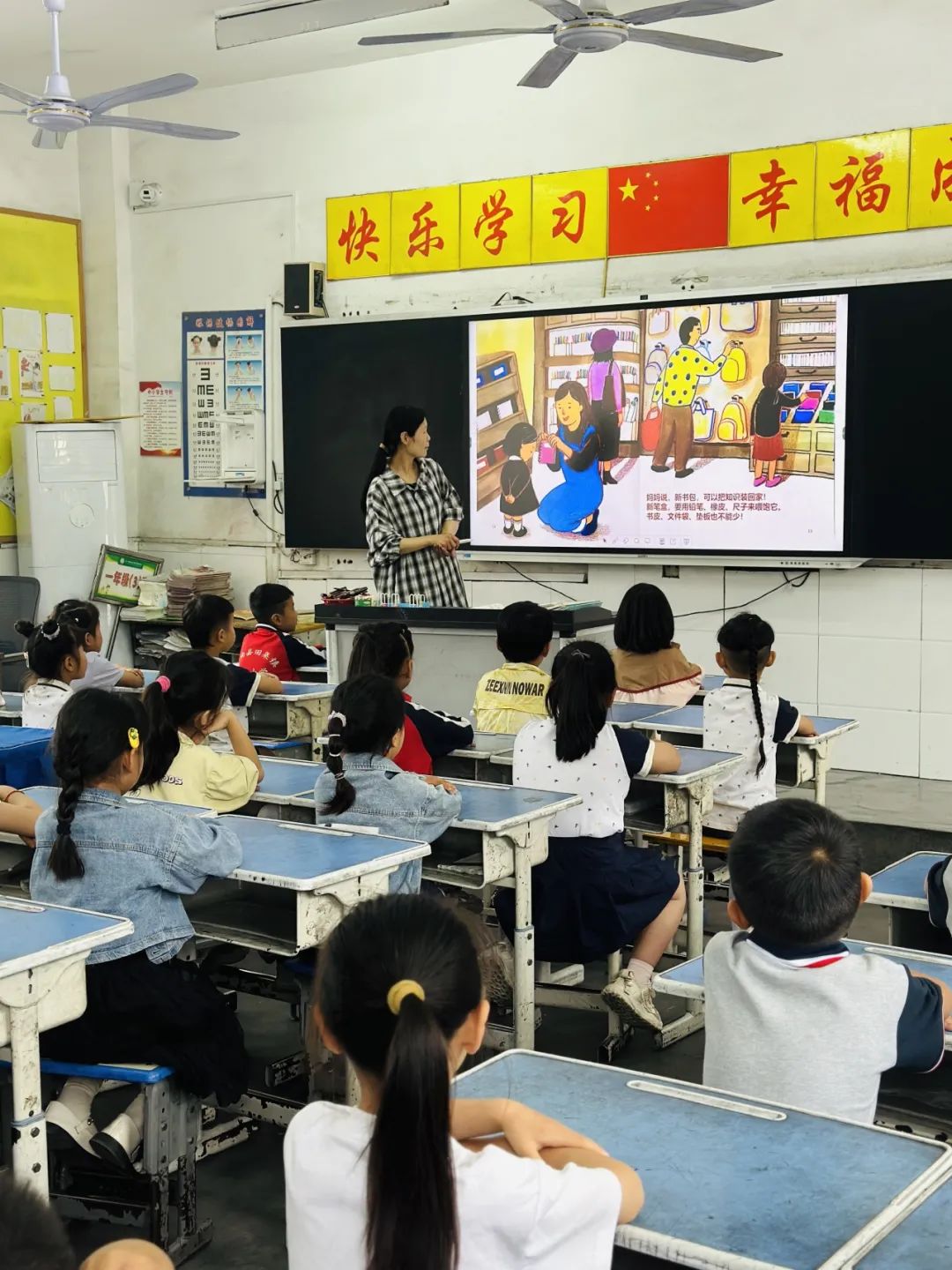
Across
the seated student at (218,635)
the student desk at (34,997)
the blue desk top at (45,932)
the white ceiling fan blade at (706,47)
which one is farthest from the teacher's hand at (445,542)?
the student desk at (34,997)

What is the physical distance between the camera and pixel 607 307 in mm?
6336

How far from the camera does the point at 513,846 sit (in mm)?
2979

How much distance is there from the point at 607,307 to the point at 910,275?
4.38 feet

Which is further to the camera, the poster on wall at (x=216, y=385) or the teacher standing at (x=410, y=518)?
the poster on wall at (x=216, y=385)

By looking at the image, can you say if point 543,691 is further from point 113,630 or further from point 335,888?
point 113,630

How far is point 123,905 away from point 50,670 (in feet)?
6.44

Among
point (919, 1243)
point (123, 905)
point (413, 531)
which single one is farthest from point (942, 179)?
point (919, 1243)

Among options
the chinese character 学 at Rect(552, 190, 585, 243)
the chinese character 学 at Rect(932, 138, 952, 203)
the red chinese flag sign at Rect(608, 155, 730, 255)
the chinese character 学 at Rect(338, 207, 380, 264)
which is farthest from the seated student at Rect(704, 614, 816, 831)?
the chinese character 学 at Rect(338, 207, 380, 264)

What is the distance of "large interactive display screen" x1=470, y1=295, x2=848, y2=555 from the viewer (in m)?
5.90

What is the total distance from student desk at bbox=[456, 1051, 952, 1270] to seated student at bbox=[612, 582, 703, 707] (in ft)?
9.45

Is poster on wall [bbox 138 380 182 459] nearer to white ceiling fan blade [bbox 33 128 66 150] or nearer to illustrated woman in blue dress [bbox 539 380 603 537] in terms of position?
white ceiling fan blade [bbox 33 128 66 150]

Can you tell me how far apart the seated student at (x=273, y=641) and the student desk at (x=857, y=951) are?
132 inches

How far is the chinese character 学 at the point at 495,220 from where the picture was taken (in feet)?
22.0

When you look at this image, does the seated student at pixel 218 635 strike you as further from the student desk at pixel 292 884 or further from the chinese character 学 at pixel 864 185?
the chinese character 学 at pixel 864 185
